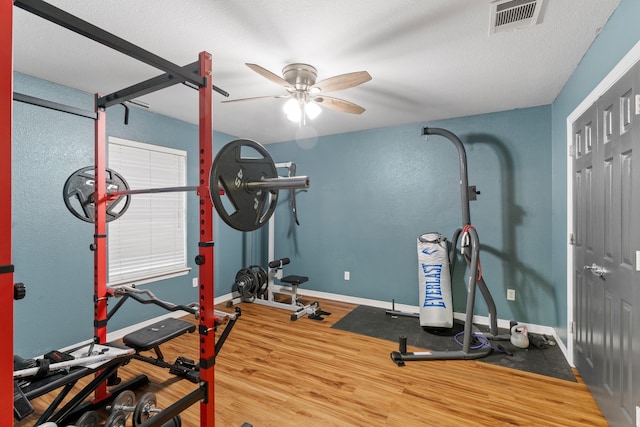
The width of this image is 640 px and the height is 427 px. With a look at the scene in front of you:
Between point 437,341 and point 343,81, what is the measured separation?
2.53 metres

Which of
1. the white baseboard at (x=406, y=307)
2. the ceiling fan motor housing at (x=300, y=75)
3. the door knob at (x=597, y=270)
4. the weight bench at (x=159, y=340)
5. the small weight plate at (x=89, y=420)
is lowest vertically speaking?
the white baseboard at (x=406, y=307)

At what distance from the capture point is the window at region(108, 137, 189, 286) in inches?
121

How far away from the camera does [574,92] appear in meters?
2.32

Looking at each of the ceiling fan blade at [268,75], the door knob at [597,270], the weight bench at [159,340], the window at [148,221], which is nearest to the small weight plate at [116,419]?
the weight bench at [159,340]

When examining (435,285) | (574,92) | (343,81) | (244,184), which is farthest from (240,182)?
(574,92)

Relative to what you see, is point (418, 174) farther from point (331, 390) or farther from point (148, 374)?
point (148, 374)

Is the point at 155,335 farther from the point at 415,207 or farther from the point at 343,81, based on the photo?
the point at 415,207

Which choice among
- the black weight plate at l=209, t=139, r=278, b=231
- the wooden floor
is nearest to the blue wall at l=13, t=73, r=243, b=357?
the wooden floor

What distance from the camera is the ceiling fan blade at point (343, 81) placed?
1.84 meters

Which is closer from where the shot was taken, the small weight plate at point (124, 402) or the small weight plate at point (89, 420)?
the small weight plate at point (89, 420)

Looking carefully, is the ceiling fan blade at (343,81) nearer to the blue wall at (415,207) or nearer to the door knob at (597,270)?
the door knob at (597,270)

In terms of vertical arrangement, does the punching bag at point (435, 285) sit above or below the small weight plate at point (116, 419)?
above

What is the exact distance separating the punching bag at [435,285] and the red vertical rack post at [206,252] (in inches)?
92.2

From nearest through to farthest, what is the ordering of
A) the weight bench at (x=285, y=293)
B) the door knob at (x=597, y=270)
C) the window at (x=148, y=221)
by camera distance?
the door knob at (x=597, y=270), the window at (x=148, y=221), the weight bench at (x=285, y=293)
